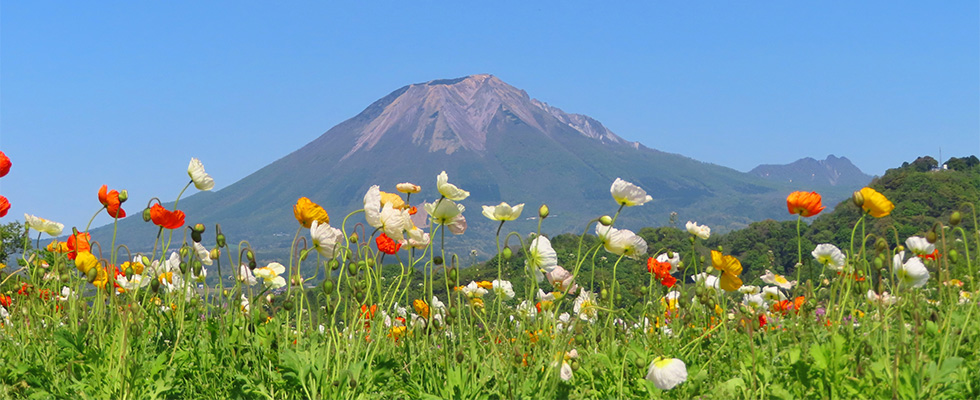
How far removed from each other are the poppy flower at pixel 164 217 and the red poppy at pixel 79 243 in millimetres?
940

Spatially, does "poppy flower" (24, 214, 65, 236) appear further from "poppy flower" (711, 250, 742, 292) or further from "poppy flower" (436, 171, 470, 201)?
"poppy flower" (711, 250, 742, 292)

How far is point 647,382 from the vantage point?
104 inches

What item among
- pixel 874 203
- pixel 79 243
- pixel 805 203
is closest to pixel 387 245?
pixel 79 243

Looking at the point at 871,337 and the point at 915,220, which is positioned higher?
the point at 871,337

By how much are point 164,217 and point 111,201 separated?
0.38m

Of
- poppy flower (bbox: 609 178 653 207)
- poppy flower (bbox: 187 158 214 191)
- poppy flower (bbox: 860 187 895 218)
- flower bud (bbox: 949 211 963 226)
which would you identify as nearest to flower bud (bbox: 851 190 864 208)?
poppy flower (bbox: 860 187 895 218)

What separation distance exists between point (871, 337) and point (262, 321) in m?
2.61

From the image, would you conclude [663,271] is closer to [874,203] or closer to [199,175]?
[874,203]

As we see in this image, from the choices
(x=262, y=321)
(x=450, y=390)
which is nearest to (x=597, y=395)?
(x=450, y=390)

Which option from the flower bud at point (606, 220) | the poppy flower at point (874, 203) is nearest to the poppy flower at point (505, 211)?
the flower bud at point (606, 220)

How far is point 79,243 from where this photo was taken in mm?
3998

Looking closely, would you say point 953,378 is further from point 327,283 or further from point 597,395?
point 327,283

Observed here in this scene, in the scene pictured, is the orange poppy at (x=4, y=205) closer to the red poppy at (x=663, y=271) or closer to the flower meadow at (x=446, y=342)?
the flower meadow at (x=446, y=342)

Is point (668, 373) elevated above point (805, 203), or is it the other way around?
point (805, 203)
